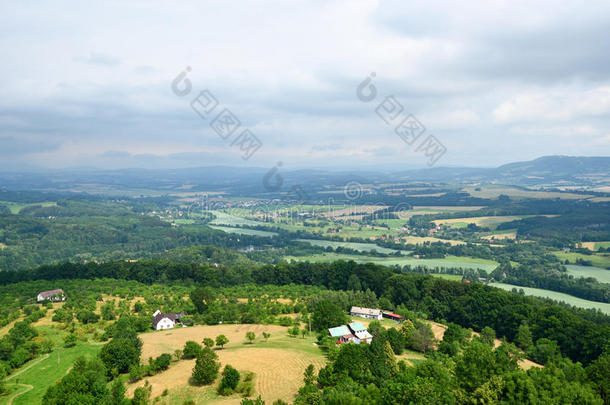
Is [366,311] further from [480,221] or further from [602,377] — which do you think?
[480,221]

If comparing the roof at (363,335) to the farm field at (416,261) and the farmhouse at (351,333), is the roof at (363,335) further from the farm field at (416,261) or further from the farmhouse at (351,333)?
the farm field at (416,261)

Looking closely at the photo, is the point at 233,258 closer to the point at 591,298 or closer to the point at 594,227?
the point at 591,298

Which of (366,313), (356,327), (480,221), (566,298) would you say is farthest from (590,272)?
(356,327)

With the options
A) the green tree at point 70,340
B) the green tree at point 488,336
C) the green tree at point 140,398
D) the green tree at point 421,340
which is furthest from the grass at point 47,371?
the green tree at point 488,336

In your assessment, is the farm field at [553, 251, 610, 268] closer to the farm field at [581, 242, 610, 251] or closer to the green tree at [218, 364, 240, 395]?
the farm field at [581, 242, 610, 251]

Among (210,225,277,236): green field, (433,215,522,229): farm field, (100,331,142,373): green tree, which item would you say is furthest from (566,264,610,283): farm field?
(210,225,277,236): green field

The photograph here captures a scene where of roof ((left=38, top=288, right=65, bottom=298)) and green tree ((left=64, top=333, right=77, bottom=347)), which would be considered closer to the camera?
green tree ((left=64, top=333, right=77, bottom=347))
